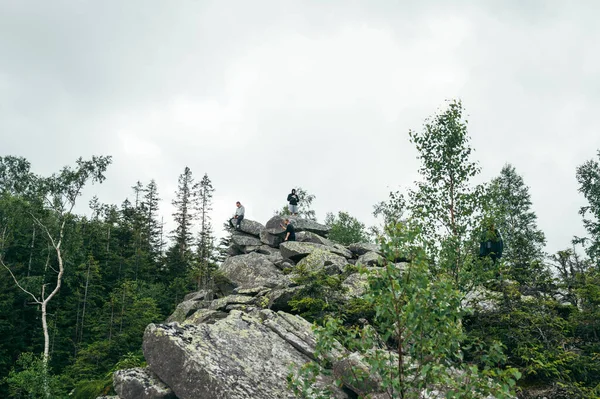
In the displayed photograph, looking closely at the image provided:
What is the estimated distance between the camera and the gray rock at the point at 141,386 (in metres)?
10.4

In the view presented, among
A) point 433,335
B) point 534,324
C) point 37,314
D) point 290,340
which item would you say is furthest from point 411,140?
point 37,314

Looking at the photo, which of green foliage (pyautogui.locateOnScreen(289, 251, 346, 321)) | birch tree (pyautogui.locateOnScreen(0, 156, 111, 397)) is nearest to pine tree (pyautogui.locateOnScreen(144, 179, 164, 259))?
birch tree (pyautogui.locateOnScreen(0, 156, 111, 397))

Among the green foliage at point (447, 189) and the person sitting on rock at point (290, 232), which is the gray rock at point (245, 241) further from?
the green foliage at point (447, 189)

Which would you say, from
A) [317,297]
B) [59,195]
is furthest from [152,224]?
[317,297]

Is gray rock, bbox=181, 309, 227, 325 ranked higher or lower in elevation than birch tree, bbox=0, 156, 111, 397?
lower

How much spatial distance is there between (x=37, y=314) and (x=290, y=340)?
4829 centimetres

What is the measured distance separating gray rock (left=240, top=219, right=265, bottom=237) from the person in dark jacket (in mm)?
26734

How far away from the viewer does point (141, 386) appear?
34.7 feet

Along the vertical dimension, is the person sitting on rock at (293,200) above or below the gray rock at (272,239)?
above

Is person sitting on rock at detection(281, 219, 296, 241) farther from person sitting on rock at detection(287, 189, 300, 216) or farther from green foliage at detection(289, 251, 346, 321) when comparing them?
green foliage at detection(289, 251, 346, 321)

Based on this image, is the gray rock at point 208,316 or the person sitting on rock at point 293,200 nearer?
the gray rock at point 208,316

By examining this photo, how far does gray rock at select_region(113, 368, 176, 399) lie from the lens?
34.1 feet

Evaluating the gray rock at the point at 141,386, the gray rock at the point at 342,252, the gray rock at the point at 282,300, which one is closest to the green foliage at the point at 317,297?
the gray rock at the point at 282,300

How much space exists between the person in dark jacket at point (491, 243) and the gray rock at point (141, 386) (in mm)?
10912
